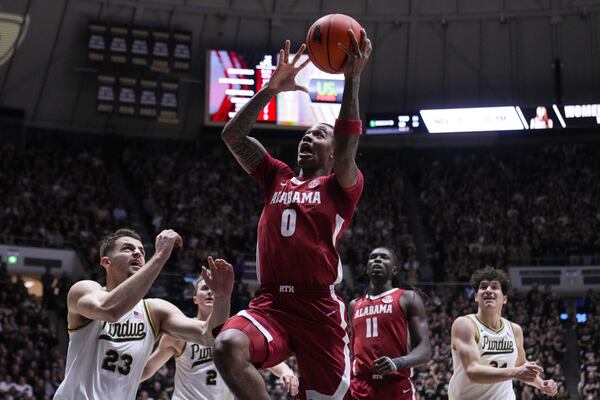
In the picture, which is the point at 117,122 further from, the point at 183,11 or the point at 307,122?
the point at 307,122

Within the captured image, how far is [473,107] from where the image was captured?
29.6 metres

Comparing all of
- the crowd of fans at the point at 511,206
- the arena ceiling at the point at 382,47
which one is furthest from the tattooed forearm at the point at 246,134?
the arena ceiling at the point at 382,47

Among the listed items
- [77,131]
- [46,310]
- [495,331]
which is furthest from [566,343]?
[77,131]

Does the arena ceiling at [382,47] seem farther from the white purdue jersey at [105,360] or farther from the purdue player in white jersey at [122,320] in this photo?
the white purdue jersey at [105,360]

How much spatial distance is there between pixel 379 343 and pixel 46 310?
16254mm

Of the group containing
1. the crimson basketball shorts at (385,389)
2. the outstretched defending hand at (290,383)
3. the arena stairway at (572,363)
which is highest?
the arena stairway at (572,363)

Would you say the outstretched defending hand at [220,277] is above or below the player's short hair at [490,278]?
below

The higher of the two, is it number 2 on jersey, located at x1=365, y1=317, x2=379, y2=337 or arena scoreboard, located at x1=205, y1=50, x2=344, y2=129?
arena scoreboard, located at x1=205, y1=50, x2=344, y2=129

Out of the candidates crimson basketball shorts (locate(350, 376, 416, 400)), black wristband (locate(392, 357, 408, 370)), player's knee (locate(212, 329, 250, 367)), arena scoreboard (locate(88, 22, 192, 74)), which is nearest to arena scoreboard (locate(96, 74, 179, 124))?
arena scoreboard (locate(88, 22, 192, 74))

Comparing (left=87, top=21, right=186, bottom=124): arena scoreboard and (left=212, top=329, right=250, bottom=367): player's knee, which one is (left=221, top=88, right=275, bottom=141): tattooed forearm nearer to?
(left=212, top=329, right=250, bottom=367): player's knee

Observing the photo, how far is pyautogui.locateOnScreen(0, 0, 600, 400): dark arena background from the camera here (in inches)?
1067

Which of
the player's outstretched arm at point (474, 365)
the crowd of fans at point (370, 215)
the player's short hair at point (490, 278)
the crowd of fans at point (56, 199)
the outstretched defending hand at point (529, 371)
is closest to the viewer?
the outstretched defending hand at point (529, 371)

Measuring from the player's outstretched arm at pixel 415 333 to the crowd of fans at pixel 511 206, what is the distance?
18933mm

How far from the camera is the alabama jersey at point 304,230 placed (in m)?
5.50
